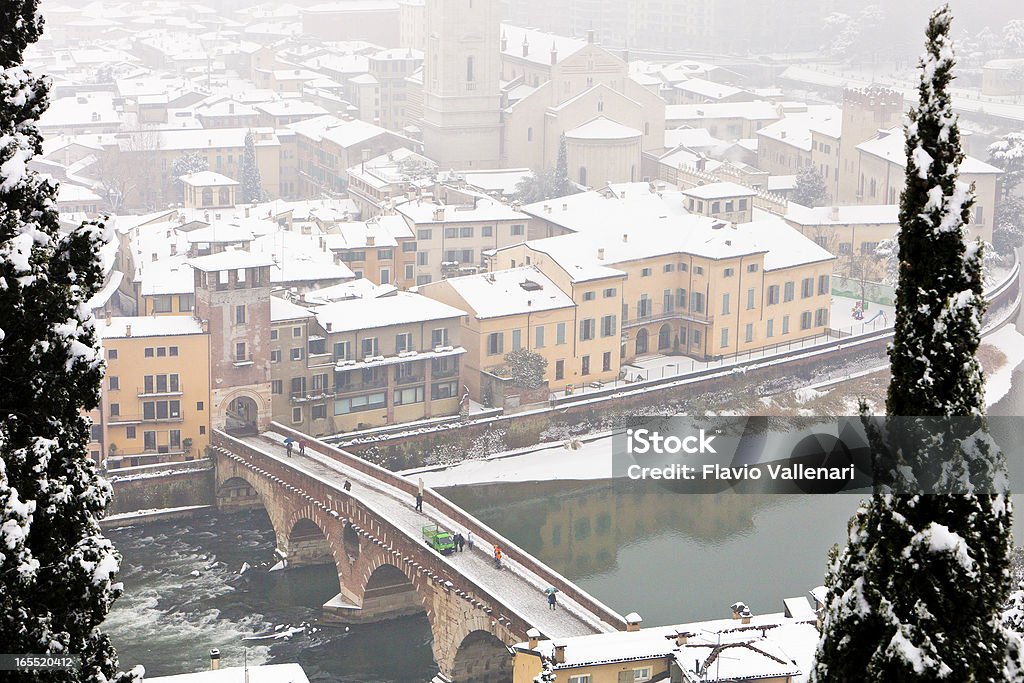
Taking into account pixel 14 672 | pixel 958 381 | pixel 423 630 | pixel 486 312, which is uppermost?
pixel 958 381

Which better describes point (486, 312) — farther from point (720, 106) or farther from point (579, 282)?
point (720, 106)

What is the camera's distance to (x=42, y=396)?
5293 millimetres

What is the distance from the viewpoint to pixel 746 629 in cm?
1582

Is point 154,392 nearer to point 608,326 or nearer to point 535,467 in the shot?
point 535,467

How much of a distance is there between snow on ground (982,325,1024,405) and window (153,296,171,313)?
540 inches

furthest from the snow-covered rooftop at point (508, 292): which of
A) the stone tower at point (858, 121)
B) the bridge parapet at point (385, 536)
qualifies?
the stone tower at point (858, 121)

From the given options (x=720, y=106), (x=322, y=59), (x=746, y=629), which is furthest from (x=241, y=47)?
(x=746, y=629)

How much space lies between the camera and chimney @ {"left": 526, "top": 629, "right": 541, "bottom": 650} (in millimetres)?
16695

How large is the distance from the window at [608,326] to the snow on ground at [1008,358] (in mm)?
6410

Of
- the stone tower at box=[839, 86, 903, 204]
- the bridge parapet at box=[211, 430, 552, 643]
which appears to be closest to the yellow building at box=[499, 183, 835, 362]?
the bridge parapet at box=[211, 430, 552, 643]

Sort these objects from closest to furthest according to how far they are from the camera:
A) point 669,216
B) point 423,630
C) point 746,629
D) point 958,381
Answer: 1. point 958,381
2. point 746,629
3. point 423,630
4. point 669,216

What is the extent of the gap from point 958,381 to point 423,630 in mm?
16590

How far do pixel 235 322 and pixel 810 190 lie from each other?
66.6 feet

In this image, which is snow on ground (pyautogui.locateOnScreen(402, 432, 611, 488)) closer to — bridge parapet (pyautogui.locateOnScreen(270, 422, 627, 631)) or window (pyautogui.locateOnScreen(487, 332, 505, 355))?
window (pyautogui.locateOnScreen(487, 332, 505, 355))
